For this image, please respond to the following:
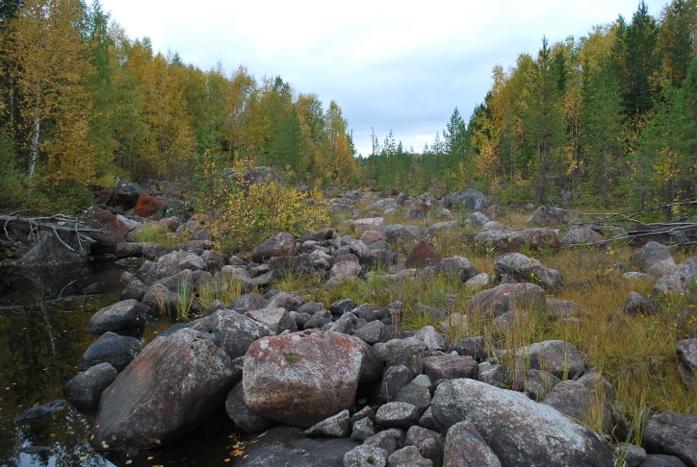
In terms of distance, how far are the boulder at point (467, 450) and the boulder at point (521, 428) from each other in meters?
0.15

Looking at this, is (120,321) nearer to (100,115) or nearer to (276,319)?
(276,319)

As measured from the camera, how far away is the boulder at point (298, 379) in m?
4.66

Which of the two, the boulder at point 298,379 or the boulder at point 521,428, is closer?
the boulder at point 521,428

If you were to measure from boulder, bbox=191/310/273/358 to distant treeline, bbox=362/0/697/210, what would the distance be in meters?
13.2

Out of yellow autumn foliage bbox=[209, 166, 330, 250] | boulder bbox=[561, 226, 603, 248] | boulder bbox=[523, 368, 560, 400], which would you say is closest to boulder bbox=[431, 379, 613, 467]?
boulder bbox=[523, 368, 560, 400]

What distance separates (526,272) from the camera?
26.5ft

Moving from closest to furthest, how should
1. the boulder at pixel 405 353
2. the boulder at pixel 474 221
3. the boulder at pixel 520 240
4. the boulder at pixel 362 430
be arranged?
1. the boulder at pixel 362 430
2. the boulder at pixel 405 353
3. the boulder at pixel 520 240
4. the boulder at pixel 474 221

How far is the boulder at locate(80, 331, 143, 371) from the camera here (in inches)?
259

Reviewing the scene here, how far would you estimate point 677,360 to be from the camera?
465cm

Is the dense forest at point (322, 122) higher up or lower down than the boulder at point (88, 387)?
higher up

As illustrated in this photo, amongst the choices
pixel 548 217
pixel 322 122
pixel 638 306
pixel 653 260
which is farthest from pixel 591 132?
pixel 322 122

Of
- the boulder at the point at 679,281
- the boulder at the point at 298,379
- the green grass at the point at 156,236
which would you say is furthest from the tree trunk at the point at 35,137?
the boulder at the point at 679,281

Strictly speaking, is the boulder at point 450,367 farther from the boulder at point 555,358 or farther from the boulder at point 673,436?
the boulder at point 673,436

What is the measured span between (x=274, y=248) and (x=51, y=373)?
19.9 feet
